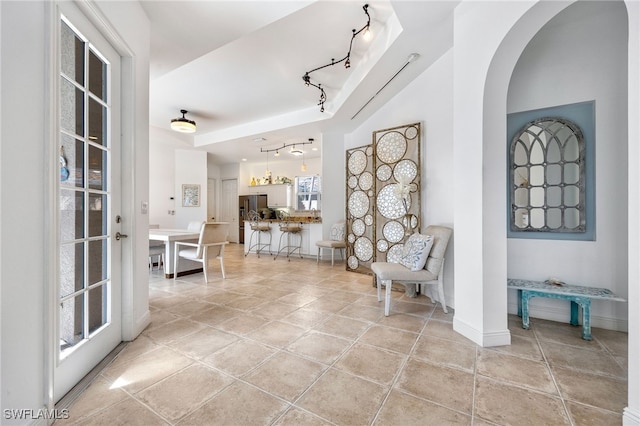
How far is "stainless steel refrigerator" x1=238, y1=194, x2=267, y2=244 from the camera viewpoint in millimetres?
8852

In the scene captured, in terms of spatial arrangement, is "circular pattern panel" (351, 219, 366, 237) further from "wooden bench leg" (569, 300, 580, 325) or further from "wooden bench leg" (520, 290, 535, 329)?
"wooden bench leg" (569, 300, 580, 325)

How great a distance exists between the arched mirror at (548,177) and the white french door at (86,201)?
371cm

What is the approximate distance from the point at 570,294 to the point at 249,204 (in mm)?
8224

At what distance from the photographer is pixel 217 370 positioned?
1803mm

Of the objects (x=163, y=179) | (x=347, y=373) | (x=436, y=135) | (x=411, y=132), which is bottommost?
(x=347, y=373)

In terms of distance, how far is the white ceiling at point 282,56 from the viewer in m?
2.41

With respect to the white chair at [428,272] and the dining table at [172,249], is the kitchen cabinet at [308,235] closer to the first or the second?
the dining table at [172,249]

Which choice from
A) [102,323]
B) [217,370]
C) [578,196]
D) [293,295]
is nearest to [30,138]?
[102,323]

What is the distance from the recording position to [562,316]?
8.48 ft

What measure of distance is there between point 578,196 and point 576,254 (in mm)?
555

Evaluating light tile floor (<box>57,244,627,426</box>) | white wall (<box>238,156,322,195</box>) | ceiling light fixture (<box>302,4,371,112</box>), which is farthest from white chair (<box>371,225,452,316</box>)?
white wall (<box>238,156,322,195</box>)

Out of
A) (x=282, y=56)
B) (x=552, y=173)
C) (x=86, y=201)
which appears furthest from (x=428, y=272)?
(x=282, y=56)

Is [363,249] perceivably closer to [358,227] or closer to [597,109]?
[358,227]

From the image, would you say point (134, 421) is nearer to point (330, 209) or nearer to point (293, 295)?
point (293, 295)
